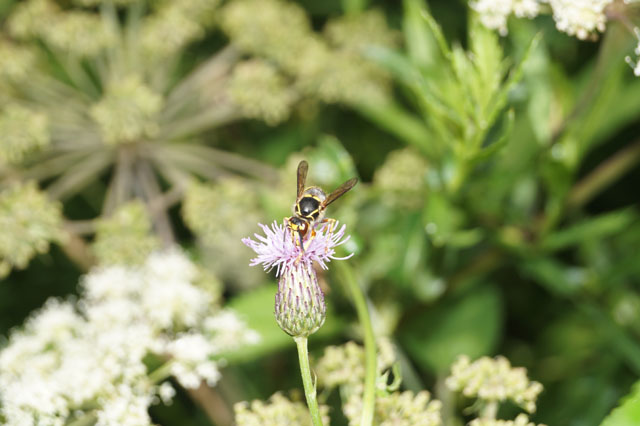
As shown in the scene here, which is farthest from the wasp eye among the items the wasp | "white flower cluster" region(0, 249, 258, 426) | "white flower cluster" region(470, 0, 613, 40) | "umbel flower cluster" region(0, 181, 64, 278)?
"umbel flower cluster" region(0, 181, 64, 278)

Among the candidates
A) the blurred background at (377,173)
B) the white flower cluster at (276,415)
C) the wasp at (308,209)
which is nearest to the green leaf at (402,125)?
the blurred background at (377,173)

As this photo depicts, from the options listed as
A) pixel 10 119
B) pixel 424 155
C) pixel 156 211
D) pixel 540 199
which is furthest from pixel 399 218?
pixel 10 119

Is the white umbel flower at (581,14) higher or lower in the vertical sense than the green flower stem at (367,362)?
higher

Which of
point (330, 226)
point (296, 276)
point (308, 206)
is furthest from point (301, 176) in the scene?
point (296, 276)

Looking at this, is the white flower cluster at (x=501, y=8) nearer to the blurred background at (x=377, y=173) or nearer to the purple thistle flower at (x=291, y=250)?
the blurred background at (x=377, y=173)

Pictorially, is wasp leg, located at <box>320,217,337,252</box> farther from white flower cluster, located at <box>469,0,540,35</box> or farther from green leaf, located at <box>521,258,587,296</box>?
green leaf, located at <box>521,258,587,296</box>

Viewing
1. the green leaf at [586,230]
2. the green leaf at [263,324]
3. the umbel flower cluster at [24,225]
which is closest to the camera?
the green leaf at [586,230]
